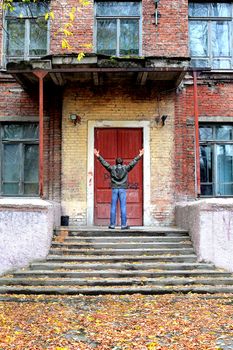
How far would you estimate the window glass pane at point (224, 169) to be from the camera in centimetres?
1295

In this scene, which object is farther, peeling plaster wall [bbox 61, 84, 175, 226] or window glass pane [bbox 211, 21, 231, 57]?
window glass pane [bbox 211, 21, 231, 57]

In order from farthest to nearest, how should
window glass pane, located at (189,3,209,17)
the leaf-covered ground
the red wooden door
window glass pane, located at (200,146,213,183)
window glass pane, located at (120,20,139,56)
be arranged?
1. window glass pane, located at (189,3,209,17)
2. window glass pane, located at (120,20,139,56)
3. window glass pane, located at (200,146,213,183)
4. the red wooden door
5. the leaf-covered ground

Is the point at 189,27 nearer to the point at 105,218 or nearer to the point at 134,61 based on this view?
the point at 134,61

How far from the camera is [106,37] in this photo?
43.6ft

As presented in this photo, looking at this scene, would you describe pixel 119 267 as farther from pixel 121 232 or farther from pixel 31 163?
pixel 31 163

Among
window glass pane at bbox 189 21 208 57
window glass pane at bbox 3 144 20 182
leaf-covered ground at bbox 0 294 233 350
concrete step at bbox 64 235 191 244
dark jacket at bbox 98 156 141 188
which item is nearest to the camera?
leaf-covered ground at bbox 0 294 233 350

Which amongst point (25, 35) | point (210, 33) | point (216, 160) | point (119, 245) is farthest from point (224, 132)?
point (25, 35)

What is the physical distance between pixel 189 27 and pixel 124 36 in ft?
6.23

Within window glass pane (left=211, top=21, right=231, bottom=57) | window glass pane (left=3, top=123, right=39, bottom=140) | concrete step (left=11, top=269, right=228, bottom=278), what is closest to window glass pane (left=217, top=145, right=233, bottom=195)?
window glass pane (left=211, top=21, right=231, bottom=57)

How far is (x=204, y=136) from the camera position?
13016 millimetres

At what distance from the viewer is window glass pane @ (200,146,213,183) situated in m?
12.9

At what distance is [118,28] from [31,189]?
511 cm

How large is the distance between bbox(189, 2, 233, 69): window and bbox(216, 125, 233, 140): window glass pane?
181cm

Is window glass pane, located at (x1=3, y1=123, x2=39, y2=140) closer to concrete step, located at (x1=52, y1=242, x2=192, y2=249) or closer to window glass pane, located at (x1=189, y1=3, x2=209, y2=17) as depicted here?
concrete step, located at (x1=52, y1=242, x2=192, y2=249)
